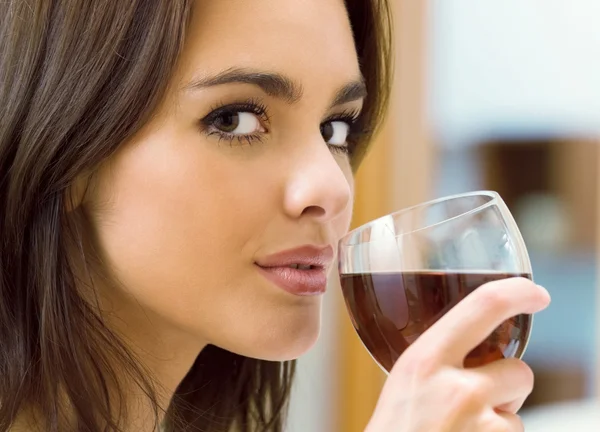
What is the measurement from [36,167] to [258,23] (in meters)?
0.31

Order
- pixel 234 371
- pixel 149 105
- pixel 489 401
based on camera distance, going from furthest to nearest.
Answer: pixel 234 371, pixel 149 105, pixel 489 401

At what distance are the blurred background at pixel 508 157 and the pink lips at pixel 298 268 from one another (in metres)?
1.21

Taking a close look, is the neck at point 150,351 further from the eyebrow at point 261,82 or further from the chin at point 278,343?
the eyebrow at point 261,82

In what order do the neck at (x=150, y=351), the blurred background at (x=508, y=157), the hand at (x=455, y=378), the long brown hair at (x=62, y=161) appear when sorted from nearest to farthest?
the hand at (x=455, y=378)
the long brown hair at (x=62, y=161)
the neck at (x=150, y=351)
the blurred background at (x=508, y=157)

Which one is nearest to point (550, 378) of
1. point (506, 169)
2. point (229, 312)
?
point (506, 169)

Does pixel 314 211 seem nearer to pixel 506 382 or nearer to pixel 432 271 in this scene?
pixel 432 271

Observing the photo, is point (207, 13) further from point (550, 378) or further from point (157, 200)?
point (550, 378)

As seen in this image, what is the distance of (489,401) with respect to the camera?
26.7 inches

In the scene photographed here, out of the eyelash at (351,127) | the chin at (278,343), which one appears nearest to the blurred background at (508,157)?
the eyelash at (351,127)

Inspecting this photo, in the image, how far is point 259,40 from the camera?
0.88 meters

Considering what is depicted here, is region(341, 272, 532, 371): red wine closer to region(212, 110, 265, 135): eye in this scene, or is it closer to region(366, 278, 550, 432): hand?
region(366, 278, 550, 432): hand

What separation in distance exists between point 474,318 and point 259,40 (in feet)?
1.37

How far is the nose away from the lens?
87cm

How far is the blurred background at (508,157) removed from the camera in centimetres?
226
